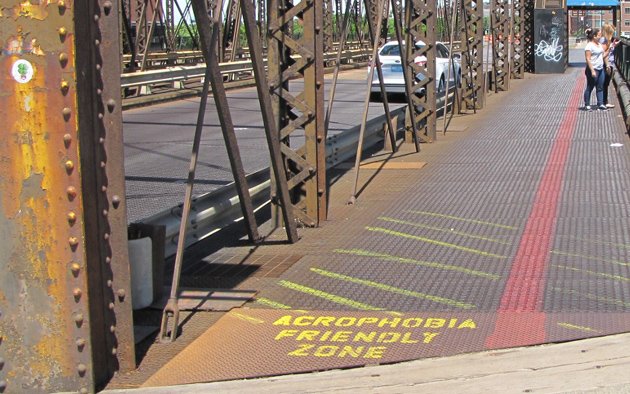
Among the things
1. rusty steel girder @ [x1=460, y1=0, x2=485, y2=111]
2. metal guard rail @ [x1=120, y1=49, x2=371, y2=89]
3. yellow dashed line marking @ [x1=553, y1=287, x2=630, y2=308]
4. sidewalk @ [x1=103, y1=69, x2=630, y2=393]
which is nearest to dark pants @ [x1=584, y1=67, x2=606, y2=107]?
rusty steel girder @ [x1=460, y1=0, x2=485, y2=111]

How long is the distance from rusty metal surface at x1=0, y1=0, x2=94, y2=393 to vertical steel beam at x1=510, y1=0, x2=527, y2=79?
2858 cm

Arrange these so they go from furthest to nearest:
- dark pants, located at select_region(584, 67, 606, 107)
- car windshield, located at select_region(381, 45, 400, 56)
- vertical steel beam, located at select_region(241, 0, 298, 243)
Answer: car windshield, located at select_region(381, 45, 400, 56) → dark pants, located at select_region(584, 67, 606, 107) → vertical steel beam, located at select_region(241, 0, 298, 243)

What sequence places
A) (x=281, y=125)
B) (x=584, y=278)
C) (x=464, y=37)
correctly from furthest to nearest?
(x=464, y=37) < (x=281, y=125) < (x=584, y=278)

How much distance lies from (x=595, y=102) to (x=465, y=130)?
6179 millimetres

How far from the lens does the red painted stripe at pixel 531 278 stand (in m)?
5.55

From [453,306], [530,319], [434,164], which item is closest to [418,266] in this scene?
[453,306]

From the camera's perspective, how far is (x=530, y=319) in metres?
5.83

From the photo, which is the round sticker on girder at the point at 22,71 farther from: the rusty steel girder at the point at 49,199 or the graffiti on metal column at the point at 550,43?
the graffiti on metal column at the point at 550,43

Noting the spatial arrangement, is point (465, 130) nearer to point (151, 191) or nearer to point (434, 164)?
point (434, 164)

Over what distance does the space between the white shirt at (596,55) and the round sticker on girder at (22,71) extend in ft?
52.5

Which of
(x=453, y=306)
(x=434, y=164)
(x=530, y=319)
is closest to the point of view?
(x=530, y=319)

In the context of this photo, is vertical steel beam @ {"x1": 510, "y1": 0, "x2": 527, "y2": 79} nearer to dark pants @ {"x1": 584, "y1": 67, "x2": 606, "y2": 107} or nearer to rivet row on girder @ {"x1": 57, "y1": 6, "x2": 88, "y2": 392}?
dark pants @ {"x1": 584, "y1": 67, "x2": 606, "y2": 107}

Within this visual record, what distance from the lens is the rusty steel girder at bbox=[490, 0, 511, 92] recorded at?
26.2 m

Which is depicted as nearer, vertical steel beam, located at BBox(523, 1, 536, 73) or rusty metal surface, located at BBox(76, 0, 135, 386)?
rusty metal surface, located at BBox(76, 0, 135, 386)
